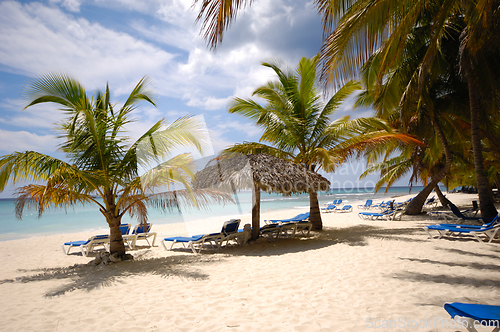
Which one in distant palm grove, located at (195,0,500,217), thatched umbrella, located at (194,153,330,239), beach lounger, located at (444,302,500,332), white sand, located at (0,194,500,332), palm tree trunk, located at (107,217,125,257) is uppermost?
distant palm grove, located at (195,0,500,217)

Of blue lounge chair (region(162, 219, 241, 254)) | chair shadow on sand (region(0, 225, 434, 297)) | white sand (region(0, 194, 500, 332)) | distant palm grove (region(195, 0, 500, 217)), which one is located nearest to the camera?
white sand (region(0, 194, 500, 332))

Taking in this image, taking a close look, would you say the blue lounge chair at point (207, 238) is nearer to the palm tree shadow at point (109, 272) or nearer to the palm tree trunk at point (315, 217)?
the palm tree shadow at point (109, 272)

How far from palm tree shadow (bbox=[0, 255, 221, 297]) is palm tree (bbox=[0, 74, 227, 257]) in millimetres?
718

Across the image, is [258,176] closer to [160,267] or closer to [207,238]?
[207,238]

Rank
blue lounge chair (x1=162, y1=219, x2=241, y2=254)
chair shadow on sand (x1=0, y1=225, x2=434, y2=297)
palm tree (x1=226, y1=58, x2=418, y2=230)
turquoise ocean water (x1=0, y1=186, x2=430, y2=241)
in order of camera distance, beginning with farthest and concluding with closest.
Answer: turquoise ocean water (x1=0, y1=186, x2=430, y2=241), palm tree (x1=226, y1=58, x2=418, y2=230), blue lounge chair (x1=162, y1=219, x2=241, y2=254), chair shadow on sand (x1=0, y1=225, x2=434, y2=297)

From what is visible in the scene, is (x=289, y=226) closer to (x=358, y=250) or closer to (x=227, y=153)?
(x=358, y=250)

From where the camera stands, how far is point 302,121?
9.09 metres

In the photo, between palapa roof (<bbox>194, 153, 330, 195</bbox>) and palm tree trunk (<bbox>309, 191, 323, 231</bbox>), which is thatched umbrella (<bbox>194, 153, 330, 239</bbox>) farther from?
palm tree trunk (<bbox>309, 191, 323, 231</bbox>)

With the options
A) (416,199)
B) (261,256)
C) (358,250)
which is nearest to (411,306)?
(358,250)

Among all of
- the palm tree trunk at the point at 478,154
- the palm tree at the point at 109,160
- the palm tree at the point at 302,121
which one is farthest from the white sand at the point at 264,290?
the palm tree at the point at 302,121

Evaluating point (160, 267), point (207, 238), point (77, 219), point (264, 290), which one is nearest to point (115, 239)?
point (160, 267)

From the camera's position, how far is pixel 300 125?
29.9 ft

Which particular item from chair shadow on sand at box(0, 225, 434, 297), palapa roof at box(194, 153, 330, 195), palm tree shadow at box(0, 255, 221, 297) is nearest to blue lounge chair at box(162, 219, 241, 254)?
chair shadow on sand at box(0, 225, 434, 297)

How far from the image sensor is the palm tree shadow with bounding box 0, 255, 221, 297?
4172 mm
